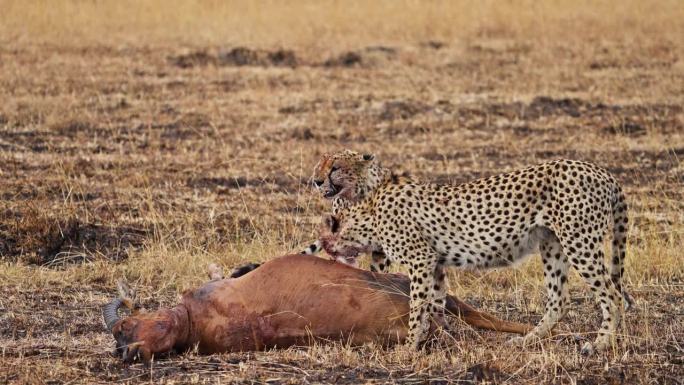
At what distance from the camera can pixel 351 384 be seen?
239 inches

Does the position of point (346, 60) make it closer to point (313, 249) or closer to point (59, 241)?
point (59, 241)

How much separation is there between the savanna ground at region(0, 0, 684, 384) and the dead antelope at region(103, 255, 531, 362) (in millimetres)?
126

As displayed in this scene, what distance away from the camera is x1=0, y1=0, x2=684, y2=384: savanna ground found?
21.5ft

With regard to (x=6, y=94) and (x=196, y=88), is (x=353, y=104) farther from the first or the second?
(x=6, y=94)

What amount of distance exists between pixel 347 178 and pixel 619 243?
1.49m

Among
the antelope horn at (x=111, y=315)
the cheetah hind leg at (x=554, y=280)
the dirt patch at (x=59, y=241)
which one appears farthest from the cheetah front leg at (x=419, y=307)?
the dirt patch at (x=59, y=241)

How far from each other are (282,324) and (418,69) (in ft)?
34.1

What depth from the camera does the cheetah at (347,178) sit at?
23.2ft

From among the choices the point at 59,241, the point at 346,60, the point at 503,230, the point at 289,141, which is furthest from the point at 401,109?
the point at 503,230

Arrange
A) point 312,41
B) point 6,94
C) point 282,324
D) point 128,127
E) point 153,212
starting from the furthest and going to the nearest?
point 312,41 < point 6,94 < point 128,127 < point 153,212 < point 282,324

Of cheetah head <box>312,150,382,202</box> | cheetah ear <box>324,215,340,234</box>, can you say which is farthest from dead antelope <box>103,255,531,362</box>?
cheetah head <box>312,150,382,202</box>

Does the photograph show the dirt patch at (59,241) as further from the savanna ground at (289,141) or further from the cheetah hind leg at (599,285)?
the cheetah hind leg at (599,285)

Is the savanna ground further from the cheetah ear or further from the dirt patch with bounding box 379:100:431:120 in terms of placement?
the cheetah ear

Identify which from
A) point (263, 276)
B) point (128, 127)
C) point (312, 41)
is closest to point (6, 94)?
point (128, 127)
